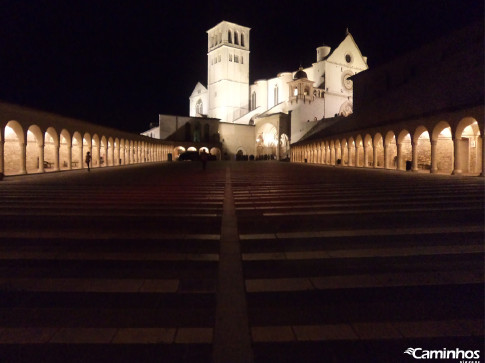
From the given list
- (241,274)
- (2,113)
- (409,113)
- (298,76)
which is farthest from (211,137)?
(241,274)

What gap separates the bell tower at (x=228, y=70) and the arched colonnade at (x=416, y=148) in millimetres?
34427

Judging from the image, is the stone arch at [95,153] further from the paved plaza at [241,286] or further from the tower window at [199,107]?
the tower window at [199,107]

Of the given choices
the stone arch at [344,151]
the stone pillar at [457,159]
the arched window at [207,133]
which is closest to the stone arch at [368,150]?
the stone arch at [344,151]


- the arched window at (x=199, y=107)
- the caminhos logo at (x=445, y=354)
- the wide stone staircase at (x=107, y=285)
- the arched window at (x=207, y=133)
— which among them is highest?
the arched window at (x=199, y=107)

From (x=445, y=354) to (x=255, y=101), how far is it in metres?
76.4

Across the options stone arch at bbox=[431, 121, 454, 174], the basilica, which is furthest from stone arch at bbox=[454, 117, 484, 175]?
the basilica

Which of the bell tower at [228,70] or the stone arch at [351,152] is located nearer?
the stone arch at [351,152]

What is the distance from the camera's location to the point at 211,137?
67562 millimetres

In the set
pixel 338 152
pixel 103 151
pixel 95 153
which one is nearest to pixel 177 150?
pixel 103 151

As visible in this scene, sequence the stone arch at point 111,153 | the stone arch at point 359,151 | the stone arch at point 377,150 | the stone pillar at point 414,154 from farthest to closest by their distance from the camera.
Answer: the stone arch at point 111,153 → the stone arch at point 359,151 → the stone arch at point 377,150 → the stone pillar at point 414,154

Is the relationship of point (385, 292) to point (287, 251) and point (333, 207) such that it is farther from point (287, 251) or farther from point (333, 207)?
point (333, 207)

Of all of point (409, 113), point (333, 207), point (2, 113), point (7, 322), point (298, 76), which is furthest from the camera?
point (298, 76)

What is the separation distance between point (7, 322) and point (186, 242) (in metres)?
2.83

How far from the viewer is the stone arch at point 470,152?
20.1 meters
